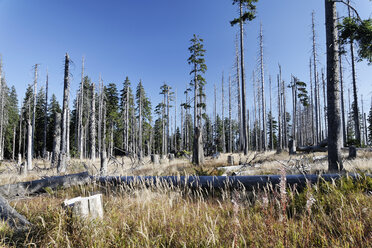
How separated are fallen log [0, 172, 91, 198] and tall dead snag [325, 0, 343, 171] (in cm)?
772

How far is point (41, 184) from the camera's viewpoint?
181 inches

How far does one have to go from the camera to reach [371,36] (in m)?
5.71

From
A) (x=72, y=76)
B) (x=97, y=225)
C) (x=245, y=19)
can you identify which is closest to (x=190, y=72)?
(x=245, y=19)

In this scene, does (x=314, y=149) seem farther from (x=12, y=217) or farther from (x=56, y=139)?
(x=56, y=139)

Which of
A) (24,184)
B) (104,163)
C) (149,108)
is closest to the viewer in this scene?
(24,184)

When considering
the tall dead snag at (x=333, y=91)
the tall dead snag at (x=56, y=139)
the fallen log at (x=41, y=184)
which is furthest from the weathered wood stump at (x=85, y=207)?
the tall dead snag at (x=56, y=139)

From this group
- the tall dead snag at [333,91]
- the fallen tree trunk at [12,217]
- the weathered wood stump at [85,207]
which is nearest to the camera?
the weathered wood stump at [85,207]

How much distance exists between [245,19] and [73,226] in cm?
1864

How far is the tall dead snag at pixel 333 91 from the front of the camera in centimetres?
585

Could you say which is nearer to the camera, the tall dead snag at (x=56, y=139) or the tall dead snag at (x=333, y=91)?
the tall dead snag at (x=333, y=91)

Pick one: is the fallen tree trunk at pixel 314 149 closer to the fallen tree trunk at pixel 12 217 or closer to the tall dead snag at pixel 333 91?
the tall dead snag at pixel 333 91

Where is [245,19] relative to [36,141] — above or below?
above

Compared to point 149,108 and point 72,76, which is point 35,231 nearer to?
point 72,76

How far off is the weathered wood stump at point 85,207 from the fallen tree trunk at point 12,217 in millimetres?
721
